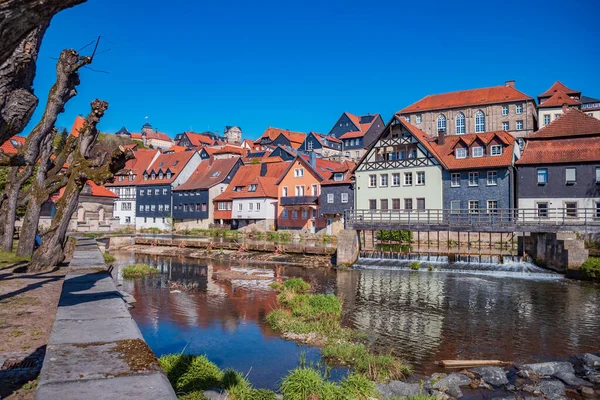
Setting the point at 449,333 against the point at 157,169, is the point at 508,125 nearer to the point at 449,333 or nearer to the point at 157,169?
the point at 157,169

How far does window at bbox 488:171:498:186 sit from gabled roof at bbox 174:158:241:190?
39.6m

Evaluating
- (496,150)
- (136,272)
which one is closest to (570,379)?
(136,272)

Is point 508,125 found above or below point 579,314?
above

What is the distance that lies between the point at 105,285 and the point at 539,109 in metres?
76.4

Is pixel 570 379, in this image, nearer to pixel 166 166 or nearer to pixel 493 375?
pixel 493 375

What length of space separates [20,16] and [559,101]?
80.0 meters

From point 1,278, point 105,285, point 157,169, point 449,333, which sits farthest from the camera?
point 157,169

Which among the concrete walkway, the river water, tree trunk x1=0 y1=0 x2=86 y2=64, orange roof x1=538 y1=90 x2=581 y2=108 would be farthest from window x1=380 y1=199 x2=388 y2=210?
tree trunk x1=0 y1=0 x2=86 y2=64

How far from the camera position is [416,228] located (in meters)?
32.2

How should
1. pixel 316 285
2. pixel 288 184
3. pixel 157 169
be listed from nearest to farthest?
pixel 316 285
pixel 288 184
pixel 157 169

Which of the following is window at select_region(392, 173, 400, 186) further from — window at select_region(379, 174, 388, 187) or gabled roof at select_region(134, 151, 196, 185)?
gabled roof at select_region(134, 151, 196, 185)

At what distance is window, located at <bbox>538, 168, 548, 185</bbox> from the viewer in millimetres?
37656

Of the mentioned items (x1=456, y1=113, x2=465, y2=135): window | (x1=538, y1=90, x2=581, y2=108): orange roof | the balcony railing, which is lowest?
the balcony railing

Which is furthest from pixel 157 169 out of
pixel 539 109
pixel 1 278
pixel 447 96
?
pixel 1 278
